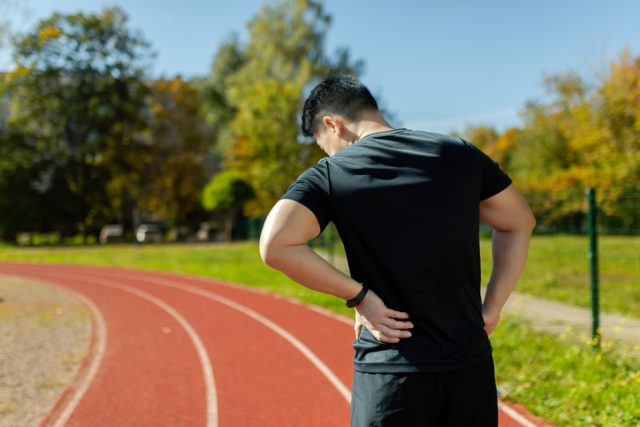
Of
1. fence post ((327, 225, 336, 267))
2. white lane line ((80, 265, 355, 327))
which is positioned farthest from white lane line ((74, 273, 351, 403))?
fence post ((327, 225, 336, 267))

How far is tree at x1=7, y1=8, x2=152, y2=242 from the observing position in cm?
3444

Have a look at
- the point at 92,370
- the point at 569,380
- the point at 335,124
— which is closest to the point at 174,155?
the point at 92,370

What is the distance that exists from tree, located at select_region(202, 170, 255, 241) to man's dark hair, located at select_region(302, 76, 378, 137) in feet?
103

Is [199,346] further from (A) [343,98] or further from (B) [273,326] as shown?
(A) [343,98]

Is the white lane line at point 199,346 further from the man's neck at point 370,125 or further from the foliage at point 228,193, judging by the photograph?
the foliage at point 228,193

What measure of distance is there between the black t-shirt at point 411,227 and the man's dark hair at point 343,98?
15cm

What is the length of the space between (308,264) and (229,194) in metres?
31.6

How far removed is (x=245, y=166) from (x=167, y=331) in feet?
99.5

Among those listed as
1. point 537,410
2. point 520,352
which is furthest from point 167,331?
point 537,410

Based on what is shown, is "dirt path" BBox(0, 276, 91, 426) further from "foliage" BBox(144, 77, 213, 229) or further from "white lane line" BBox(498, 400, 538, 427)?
"foliage" BBox(144, 77, 213, 229)

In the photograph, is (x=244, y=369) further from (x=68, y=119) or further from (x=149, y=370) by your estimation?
(x=68, y=119)

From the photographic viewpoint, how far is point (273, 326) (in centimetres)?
815

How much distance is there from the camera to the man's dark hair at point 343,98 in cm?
176

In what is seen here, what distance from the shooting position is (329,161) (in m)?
1.63
